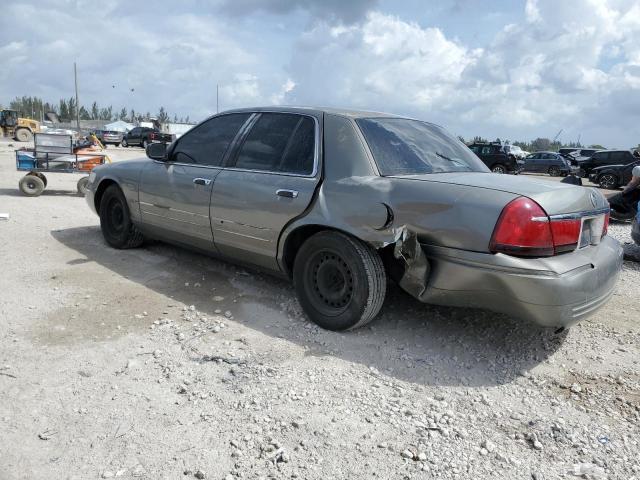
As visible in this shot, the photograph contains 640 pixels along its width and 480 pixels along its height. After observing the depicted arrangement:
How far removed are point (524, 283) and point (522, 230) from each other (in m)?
0.29

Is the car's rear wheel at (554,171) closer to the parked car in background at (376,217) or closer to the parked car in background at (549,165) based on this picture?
the parked car in background at (549,165)

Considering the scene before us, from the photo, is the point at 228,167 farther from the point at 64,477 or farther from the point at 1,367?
the point at 64,477

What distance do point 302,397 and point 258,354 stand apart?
0.60 metres

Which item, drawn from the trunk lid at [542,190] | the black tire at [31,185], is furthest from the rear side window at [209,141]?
the black tire at [31,185]

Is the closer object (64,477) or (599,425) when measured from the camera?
(64,477)

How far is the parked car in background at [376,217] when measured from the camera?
2.87 metres

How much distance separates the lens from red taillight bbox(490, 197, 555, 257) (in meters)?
2.81

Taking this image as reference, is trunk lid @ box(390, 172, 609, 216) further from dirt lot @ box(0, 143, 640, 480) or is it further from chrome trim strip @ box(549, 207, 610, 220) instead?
dirt lot @ box(0, 143, 640, 480)

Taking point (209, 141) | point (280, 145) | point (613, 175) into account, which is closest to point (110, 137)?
point (613, 175)

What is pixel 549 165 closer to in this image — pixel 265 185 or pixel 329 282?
pixel 265 185

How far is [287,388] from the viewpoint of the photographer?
113 inches

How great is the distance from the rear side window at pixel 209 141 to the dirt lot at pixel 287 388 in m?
1.14

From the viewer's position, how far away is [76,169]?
32.4ft

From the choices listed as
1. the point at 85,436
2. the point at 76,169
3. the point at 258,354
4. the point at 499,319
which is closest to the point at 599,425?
the point at 499,319
